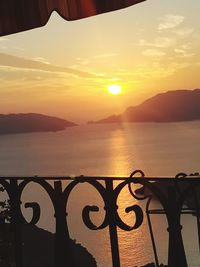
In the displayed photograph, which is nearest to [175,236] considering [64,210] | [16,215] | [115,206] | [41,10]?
[115,206]

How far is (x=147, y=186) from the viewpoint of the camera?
2.42 m

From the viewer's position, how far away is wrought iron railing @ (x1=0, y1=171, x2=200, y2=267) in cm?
230

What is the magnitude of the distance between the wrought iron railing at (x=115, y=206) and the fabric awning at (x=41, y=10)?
0.97m

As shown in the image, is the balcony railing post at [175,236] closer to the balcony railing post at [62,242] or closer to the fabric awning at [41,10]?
the balcony railing post at [62,242]

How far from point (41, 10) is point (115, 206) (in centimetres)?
129

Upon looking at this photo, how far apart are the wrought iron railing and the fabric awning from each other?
38.1 inches

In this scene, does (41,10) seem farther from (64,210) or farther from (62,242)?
(62,242)

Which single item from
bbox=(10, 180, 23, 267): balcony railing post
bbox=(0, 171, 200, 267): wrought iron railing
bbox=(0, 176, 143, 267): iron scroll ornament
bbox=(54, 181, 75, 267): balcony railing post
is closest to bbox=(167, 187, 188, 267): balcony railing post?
bbox=(0, 171, 200, 267): wrought iron railing

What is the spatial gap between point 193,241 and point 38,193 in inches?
1125

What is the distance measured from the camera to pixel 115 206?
2.50 m

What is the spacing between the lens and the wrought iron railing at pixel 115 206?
2.30 meters

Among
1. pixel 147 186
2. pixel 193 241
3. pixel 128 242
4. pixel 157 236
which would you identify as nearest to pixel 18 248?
pixel 147 186

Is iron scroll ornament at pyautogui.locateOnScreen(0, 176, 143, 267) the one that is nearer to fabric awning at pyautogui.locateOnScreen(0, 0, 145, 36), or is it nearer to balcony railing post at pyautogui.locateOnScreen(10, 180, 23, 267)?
balcony railing post at pyautogui.locateOnScreen(10, 180, 23, 267)

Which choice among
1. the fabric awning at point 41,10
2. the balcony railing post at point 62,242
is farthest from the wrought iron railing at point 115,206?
the fabric awning at point 41,10
